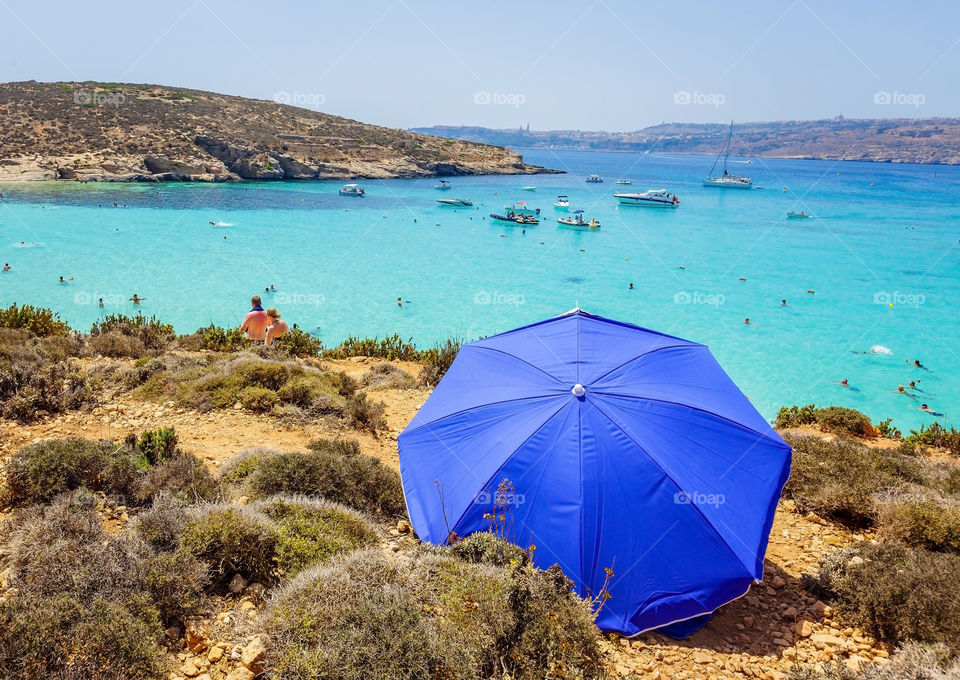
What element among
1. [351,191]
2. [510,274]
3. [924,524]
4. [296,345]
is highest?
[351,191]

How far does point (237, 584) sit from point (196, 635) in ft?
1.55

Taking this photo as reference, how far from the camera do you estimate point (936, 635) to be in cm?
372

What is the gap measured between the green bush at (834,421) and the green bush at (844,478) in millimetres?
2807

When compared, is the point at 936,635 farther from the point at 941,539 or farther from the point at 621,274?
the point at 621,274

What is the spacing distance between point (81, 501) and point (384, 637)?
3290mm

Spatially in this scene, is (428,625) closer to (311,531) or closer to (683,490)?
(311,531)

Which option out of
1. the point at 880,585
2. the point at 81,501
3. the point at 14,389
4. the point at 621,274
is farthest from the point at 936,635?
the point at 621,274

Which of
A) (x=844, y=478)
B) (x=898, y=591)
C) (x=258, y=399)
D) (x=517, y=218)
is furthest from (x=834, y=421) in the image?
(x=517, y=218)

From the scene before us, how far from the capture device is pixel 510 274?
102 ft

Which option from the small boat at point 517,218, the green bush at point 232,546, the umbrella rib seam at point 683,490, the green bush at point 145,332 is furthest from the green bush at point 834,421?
the small boat at point 517,218

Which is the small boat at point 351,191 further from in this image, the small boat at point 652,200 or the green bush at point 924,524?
the green bush at point 924,524

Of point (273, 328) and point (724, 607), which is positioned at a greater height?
point (273, 328)

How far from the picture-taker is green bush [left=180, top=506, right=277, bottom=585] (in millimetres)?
4059

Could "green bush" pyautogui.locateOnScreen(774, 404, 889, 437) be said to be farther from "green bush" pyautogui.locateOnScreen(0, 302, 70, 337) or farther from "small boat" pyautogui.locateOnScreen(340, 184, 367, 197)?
"small boat" pyautogui.locateOnScreen(340, 184, 367, 197)
